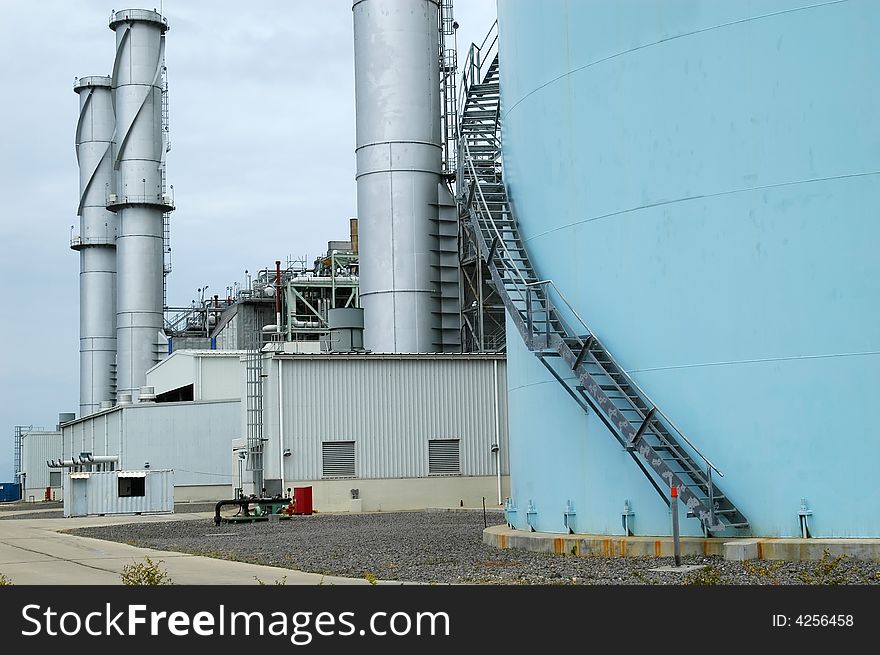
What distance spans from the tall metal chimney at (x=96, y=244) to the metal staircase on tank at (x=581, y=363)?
50.3 meters

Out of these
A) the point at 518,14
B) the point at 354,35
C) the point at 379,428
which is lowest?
the point at 379,428

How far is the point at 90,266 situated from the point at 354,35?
32.4 metres

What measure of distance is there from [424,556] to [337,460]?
766 inches

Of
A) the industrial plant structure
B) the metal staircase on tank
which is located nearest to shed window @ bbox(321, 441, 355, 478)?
the industrial plant structure

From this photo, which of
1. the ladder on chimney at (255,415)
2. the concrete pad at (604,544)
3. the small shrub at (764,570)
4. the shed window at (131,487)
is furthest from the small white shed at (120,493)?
the small shrub at (764,570)

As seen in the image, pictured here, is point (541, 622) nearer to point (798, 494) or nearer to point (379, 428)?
point (798, 494)

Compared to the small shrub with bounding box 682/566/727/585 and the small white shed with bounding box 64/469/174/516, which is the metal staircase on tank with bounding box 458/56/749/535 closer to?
the small shrub with bounding box 682/566/727/585

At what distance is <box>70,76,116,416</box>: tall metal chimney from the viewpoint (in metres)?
70.9

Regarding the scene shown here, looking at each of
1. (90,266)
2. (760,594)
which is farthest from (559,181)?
(90,266)

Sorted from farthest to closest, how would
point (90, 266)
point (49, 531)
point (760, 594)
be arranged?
1. point (90, 266)
2. point (49, 531)
3. point (760, 594)

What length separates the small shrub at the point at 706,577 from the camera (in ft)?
47.4

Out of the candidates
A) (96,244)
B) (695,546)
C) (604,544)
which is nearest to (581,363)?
(604,544)

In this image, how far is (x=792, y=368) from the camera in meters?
17.5

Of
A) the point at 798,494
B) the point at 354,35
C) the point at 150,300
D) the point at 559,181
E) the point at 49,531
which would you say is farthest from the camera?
the point at 150,300
